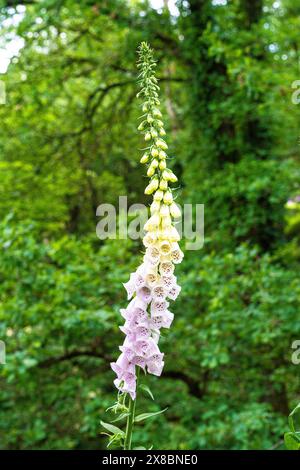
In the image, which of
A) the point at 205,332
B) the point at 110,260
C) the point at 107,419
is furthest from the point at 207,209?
the point at 107,419

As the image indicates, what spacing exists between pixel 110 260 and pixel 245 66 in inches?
92.5

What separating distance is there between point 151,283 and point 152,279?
0.04 feet

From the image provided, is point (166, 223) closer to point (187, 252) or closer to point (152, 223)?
point (152, 223)

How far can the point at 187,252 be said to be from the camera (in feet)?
20.1

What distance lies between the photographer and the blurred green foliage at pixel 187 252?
5020 mm

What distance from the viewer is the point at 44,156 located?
8438 millimetres

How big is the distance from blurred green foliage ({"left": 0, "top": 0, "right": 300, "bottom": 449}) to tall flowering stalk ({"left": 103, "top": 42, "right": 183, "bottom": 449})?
119 inches

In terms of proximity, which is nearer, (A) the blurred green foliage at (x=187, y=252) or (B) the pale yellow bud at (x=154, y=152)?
(B) the pale yellow bud at (x=154, y=152)

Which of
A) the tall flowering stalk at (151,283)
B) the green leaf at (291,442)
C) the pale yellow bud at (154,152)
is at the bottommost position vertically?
the green leaf at (291,442)

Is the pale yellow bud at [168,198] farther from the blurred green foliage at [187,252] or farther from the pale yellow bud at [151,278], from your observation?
the blurred green foliage at [187,252]

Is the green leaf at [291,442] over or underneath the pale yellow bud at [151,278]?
underneath

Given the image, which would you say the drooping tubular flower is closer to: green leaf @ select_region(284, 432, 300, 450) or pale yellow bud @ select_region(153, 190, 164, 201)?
pale yellow bud @ select_region(153, 190, 164, 201)

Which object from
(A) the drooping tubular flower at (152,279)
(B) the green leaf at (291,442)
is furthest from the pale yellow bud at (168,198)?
(B) the green leaf at (291,442)

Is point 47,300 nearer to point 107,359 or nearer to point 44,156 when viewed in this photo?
point 107,359
